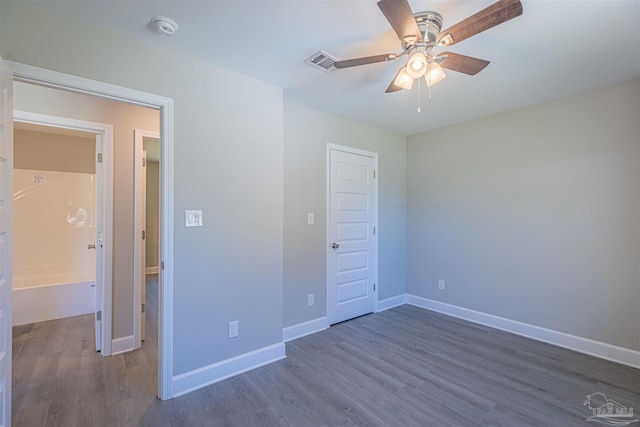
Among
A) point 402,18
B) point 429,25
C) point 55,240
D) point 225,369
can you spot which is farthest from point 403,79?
point 55,240

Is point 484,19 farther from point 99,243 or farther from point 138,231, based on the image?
point 99,243

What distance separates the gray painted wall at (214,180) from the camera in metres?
1.86

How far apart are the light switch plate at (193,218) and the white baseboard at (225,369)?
1.13 meters

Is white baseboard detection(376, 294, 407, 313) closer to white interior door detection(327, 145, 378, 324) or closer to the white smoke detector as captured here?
white interior door detection(327, 145, 378, 324)

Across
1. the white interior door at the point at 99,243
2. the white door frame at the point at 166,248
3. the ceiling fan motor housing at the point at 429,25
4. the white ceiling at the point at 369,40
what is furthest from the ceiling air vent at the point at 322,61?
the white interior door at the point at 99,243

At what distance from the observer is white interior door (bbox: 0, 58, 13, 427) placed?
147cm

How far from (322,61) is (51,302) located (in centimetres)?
433

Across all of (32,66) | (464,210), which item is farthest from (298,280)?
(32,66)

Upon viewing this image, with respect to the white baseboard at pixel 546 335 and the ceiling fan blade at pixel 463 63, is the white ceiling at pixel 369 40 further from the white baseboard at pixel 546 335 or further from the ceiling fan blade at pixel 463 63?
the white baseboard at pixel 546 335

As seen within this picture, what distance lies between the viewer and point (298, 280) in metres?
3.14

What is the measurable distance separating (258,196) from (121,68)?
1.31m

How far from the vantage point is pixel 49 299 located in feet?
11.6

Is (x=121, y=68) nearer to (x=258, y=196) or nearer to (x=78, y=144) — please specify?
(x=258, y=196)

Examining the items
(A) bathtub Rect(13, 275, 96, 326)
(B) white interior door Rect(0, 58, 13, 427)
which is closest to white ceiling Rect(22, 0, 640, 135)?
(B) white interior door Rect(0, 58, 13, 427)
